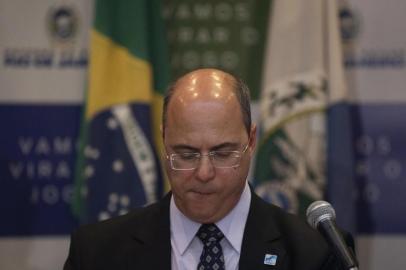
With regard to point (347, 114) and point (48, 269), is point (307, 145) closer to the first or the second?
point (347, 114)

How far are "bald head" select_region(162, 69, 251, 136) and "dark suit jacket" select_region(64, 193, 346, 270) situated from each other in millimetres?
307

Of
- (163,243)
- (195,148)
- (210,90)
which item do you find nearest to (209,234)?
(163,243)

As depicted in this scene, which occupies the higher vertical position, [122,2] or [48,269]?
[122,2]

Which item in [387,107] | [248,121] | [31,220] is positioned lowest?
[31,220]

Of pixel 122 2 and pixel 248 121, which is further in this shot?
pixel 122 2

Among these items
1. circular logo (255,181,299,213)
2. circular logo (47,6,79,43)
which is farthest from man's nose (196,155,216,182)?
circular logo (47,6,79,43)

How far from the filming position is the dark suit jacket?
7.42ft

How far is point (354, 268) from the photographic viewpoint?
68.3 inches

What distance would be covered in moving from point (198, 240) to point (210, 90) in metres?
0.45

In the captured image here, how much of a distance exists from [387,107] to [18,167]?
2.18m

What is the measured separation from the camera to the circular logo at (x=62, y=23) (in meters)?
4.55

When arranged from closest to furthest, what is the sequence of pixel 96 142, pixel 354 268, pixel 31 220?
pixel 354 268
pixel 96 142
pixel 31 220

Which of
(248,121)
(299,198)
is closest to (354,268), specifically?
(248,121)

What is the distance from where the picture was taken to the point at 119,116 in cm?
430
